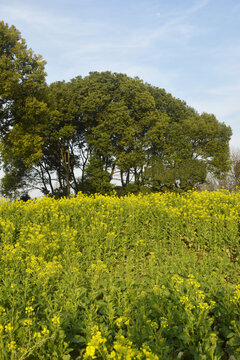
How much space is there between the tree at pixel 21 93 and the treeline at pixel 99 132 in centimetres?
7

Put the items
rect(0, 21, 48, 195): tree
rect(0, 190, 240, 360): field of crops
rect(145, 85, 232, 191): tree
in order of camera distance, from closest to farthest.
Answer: rect(0, 190, 240, 360): field of crops < rect(0, 21, 48, 195): tree < rect(145, 85, 232, 191): tree

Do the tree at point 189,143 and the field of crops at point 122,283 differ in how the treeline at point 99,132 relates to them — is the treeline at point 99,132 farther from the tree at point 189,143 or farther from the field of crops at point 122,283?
the field of crops at point 122,283

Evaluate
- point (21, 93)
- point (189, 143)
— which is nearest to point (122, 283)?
point (21, 93)

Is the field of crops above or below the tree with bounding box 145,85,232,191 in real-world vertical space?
below

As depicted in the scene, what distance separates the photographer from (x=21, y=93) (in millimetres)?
21297

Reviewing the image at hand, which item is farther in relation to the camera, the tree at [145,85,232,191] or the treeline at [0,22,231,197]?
the tree at [145,85,232,191]

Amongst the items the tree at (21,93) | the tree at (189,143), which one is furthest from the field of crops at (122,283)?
the tree at (189,143)

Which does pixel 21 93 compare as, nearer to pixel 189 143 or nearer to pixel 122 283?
pixel 189 143

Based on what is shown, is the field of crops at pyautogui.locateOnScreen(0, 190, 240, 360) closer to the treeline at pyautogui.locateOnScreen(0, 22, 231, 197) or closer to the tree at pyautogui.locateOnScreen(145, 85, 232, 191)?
the treeline at pyautogui.locateOnScreen(0, 22, 231, 197)

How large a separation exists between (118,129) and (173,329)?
78.1 ft

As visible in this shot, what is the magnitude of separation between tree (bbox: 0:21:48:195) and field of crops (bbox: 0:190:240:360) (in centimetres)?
1066

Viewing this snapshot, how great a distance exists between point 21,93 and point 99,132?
7.75m

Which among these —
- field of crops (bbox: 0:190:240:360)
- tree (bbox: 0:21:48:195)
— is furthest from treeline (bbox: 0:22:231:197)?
field of crops (bbox: 0:190:240:360)

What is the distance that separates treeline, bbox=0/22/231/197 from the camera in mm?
21109
